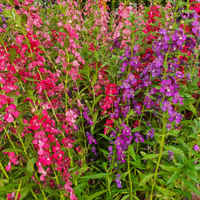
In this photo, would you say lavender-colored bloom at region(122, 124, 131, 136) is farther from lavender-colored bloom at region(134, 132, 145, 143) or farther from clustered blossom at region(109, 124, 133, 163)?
lavender-colored bloom at region(134, 132, 145, 143)

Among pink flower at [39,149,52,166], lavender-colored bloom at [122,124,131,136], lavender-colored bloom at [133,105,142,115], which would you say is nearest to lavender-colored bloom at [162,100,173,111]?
lavender-colored bloom at [133,105,142,115]

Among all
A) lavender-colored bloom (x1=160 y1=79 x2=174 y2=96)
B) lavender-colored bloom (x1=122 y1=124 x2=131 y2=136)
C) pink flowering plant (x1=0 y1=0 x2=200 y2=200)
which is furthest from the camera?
lavender-colored bloom (x1=122 y1=124 x2=131 y2=136)

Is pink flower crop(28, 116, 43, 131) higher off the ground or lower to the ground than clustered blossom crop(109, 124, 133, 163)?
higher

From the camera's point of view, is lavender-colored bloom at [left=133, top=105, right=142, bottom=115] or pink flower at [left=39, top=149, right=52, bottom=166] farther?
lavender-colored bloom at [left=133, top=105, right=142, bottom=115]

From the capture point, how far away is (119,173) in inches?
85.2

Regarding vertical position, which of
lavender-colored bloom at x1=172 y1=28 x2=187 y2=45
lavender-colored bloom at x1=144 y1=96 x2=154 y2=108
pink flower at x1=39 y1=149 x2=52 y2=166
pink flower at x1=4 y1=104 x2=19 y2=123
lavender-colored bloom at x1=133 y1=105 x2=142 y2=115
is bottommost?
pink flower at x1=39 y1=149 x2=52 y2=166

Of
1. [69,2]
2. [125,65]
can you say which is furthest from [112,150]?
[69,2]


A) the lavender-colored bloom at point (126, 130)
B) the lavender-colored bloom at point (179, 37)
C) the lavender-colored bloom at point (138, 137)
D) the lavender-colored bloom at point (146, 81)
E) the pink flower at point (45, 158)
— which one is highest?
the lavender-colored bloom at point (179, 37)

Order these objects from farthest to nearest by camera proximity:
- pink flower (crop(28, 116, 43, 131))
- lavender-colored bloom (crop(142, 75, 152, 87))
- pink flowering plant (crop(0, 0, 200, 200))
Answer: lavender-colored bloom (crop(142, 75, 152, 87)) < pink flowering plant (crop(0, 0, 200, 200)) < pink flower (crop(28, 116, 43, 131))

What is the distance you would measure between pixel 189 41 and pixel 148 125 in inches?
38.3

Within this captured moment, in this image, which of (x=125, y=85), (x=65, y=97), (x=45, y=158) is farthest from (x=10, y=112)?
(x=125, y=85)

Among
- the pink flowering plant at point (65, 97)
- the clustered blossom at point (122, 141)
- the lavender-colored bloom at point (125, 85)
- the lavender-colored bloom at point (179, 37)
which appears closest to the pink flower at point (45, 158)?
the pink flowering plant at point (65, 97)

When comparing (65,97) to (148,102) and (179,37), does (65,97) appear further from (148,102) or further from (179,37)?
(179,37)

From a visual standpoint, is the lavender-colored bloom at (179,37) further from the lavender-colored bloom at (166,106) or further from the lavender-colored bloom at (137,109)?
the lavender-colored bloom at (137,109)
